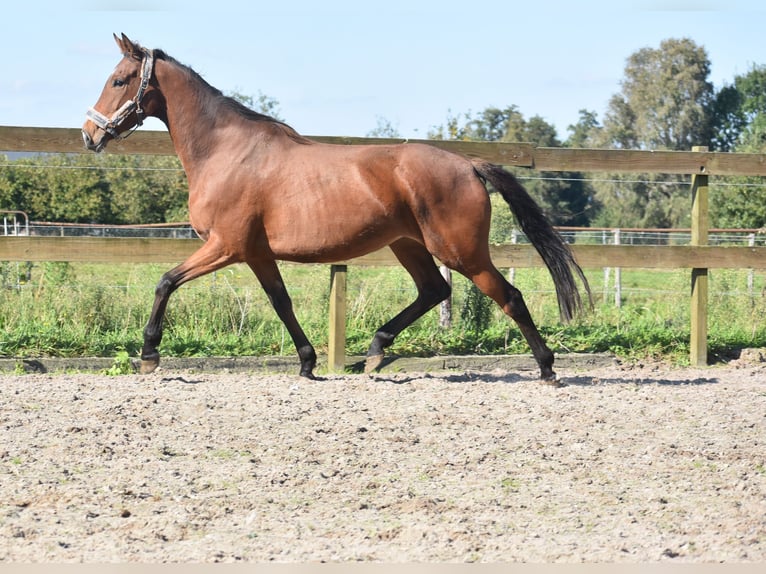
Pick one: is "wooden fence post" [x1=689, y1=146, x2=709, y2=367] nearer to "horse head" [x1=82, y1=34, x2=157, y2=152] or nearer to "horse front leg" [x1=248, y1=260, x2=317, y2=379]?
"horse front leg" [x1=248, y1=260, x2=317, y2=379]

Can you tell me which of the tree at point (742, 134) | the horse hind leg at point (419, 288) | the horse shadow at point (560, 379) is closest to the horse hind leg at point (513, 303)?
the horse shadow at point (560, 379)

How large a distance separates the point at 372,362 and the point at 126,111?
2508 mm

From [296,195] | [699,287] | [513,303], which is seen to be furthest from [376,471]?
[699,287]

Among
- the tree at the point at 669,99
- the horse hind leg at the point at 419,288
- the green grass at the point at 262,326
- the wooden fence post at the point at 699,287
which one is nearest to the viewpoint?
the horse hind leg at the point at 419,288

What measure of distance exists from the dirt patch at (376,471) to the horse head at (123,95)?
5.61 ft

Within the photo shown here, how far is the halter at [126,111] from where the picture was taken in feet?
21.7

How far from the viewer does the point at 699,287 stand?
809 cm

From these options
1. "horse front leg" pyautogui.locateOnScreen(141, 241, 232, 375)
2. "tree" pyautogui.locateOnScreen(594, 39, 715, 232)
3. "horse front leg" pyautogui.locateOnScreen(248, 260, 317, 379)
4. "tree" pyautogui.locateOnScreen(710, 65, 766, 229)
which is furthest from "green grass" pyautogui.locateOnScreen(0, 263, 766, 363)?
"tree" pyautogui.locateOnScreen(594, 39, 715, 232)

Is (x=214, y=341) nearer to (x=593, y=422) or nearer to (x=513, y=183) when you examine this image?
(x=513, y=183)

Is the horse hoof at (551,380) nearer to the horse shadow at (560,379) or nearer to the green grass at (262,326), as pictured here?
the horse shadow at (560,379)

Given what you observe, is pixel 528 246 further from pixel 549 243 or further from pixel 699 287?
pixel 699 287

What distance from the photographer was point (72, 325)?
8.11m

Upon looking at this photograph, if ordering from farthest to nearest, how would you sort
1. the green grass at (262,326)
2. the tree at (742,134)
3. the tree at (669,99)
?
the tree at (669,99) → the tree at (742,134) → the green grass at (262,326)

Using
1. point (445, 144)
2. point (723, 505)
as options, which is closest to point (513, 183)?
point (445, 144)
